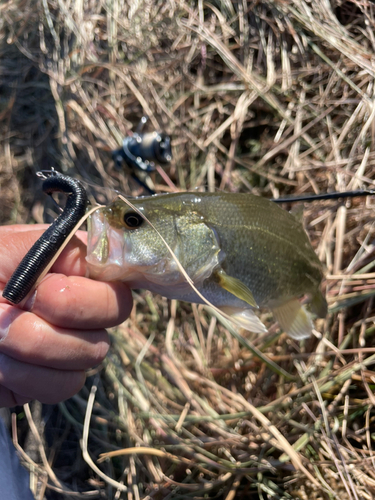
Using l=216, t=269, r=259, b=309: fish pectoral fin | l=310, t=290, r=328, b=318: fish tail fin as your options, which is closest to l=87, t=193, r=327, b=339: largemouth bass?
l=216, t=269, r=259, b=309: fish pectoral fin

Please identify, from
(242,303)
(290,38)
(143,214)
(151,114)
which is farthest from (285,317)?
(290,38)

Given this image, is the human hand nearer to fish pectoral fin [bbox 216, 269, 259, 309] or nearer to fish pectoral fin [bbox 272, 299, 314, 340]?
fish pectoral fin [bbox 216, 269, 259, 309]

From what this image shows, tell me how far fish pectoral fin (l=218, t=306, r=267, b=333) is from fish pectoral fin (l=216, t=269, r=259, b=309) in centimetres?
11

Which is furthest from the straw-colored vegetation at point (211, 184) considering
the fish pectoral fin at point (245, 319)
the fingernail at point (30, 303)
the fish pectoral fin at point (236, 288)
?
the fingernail at point (30, 303)

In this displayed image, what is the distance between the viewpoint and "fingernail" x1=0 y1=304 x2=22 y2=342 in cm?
106

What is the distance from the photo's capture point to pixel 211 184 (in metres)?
2.41

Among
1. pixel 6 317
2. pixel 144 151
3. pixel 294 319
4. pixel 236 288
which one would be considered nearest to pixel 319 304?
pixel 294 319

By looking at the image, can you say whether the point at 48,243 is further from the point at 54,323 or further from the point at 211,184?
the point at 211,184

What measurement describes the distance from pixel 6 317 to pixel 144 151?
4.75 ft

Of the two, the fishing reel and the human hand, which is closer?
the human hand

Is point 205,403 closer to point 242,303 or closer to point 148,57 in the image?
point 242,303

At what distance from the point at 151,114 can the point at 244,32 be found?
838mm

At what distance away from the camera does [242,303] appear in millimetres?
1352

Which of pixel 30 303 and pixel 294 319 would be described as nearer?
pixel 30 303
